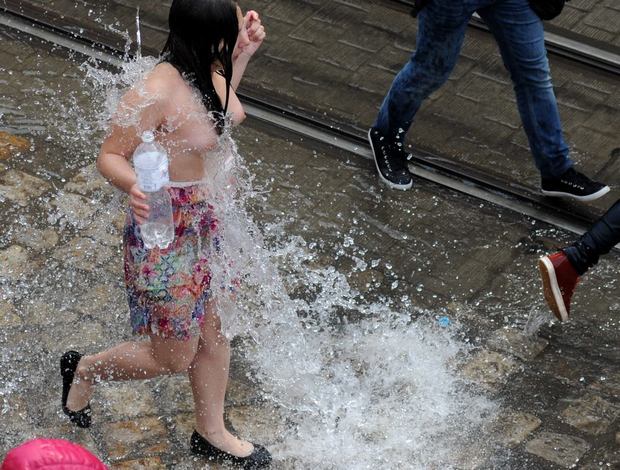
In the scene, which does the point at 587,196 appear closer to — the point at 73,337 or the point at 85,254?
the point at 85,254

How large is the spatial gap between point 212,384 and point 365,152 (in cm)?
247

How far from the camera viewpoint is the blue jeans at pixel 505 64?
587cm

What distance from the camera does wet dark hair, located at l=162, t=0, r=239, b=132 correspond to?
3.90 metres

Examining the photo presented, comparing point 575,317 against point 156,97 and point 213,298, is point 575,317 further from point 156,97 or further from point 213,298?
point 156,97

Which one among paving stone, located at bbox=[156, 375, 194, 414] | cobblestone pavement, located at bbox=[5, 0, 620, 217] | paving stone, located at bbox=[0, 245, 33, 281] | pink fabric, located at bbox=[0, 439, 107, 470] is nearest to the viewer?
pink fabric, located at bbox=[0, 439, 107, 470]

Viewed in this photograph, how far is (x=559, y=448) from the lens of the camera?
15.7 ft

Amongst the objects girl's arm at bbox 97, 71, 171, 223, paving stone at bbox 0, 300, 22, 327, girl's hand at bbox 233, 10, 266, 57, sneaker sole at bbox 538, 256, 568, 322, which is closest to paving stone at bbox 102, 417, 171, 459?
paving stone at bbox 0, 300, 22, 327

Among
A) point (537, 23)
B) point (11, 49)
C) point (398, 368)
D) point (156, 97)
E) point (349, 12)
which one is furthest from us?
point (349, 12)

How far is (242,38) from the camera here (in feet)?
13.8

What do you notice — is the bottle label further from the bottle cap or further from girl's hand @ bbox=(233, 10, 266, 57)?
girl's hand @ bbox=(233, 10, 266, 57)

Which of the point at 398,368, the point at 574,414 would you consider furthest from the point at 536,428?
the point at 398,368

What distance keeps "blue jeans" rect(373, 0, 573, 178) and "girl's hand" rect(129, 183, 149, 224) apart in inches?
95.7

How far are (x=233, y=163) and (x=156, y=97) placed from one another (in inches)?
18.1

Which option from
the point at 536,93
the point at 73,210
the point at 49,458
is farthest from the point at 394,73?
the point at 49,458
